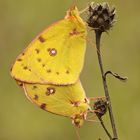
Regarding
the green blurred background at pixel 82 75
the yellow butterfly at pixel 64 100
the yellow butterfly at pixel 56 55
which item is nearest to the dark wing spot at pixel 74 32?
the yellow butterfly at pixel 56 55

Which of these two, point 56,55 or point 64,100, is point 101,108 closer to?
point 64,100

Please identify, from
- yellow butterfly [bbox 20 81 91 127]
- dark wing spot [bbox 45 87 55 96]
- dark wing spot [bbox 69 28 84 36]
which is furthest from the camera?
dark wing spot [bbox 69 28 84 36]

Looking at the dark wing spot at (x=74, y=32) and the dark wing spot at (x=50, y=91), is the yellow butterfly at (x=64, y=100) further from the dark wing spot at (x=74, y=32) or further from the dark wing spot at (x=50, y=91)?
the dark wing spot at (x=74, y=32)

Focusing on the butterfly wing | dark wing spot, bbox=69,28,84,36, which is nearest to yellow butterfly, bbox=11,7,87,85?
dark wing spot, bbox=69,28,84,36

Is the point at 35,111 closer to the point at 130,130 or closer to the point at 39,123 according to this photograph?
the point at 39,123

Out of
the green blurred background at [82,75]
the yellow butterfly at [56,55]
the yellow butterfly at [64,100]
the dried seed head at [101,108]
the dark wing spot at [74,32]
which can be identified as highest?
the dark wing spot at [74,32]

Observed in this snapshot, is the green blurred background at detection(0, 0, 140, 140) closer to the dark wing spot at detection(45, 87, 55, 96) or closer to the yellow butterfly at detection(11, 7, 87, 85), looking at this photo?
the yellow butterfly at detection(11, 7, 87, 85)

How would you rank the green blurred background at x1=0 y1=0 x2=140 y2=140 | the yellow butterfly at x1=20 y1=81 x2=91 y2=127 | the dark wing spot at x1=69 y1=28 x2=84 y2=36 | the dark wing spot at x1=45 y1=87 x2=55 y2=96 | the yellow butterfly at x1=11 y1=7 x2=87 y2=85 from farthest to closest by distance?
the green blurred background at x1=0 y1=0 x2=140 y2=140
the dark wing spot at x1=69 y1=28 x2=84 y2=36
the yellow butterfly at x1=11 y1=7 x2=87 y2=85
the dark wing spot at x1=45 y1=87 x2=55 y2=96
the yellow butterfly at x1=20 y1=81 x2=91 y2=127
